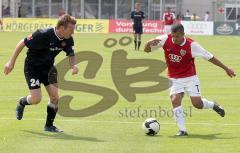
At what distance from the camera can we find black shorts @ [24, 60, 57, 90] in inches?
489

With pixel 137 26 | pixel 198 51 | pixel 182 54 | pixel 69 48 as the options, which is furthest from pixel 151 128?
pixel 137 26

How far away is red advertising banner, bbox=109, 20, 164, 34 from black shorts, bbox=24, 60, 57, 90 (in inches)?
1832

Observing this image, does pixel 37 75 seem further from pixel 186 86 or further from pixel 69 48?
pixel 186 86

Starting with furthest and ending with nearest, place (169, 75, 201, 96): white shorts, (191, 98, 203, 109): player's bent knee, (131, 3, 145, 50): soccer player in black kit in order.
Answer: (131, 3, 145, 50): soccer player in black kit
(191, 98, 203, 109): player's bent knee
(169, 75, 201, 96): white shorts

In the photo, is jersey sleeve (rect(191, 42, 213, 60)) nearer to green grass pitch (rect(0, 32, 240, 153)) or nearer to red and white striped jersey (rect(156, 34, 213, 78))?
red and white striped jersey (rect(156, 34, 213, 78))

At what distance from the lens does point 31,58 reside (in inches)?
489

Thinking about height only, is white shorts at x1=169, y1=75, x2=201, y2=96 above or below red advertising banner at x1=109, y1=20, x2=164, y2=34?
above

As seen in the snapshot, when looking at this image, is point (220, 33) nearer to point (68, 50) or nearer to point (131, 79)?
point (131, 79)

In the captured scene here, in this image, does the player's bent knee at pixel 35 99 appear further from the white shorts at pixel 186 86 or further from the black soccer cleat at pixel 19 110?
the white shorts at pixel 186 86

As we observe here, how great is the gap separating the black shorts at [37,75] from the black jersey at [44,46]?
74 mm

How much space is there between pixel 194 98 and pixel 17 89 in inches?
312

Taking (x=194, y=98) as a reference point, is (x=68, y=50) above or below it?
above

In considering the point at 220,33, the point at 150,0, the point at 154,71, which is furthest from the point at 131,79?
the point at 150,0

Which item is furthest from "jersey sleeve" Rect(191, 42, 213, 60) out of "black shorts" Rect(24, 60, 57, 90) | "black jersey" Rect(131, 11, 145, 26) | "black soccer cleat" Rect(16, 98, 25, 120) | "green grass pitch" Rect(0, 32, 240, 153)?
"black jersey" Rect(131, 11, 145, 26)
